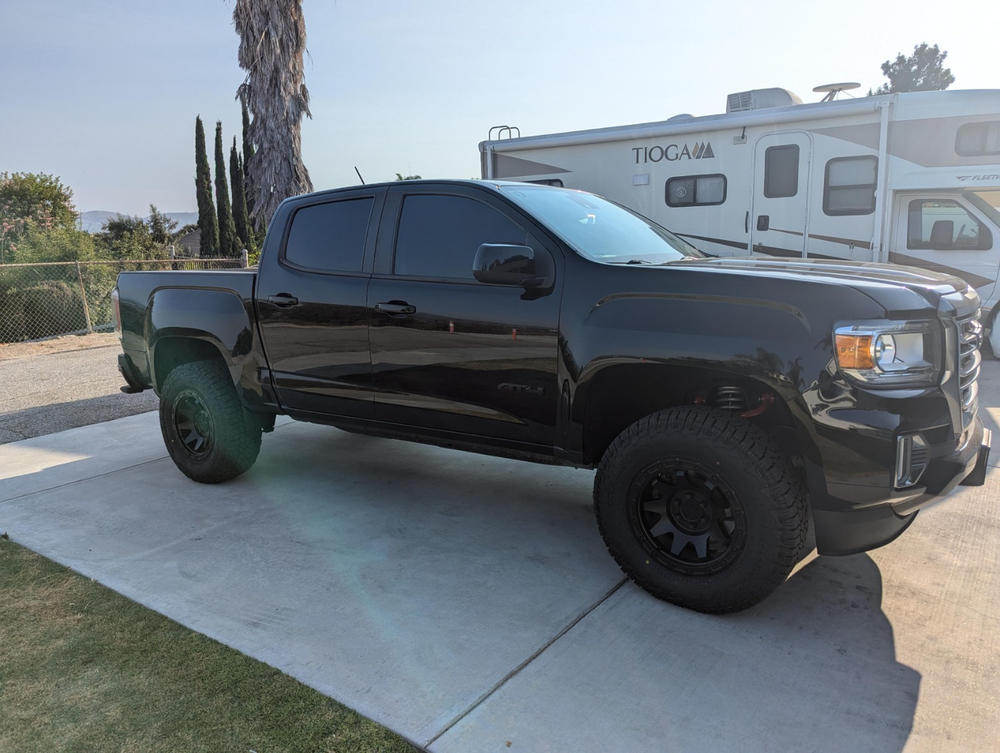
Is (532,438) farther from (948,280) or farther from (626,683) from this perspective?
(948,280)

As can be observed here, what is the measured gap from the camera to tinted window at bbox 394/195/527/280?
374 cm

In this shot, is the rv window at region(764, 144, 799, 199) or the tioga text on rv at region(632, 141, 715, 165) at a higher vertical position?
Result: the tioga text on rv at region(632, 141, 715, 165)

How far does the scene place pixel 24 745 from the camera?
7.96ft

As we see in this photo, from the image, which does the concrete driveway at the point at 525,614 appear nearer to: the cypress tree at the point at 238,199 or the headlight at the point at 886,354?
the headlight at the point at 886,354

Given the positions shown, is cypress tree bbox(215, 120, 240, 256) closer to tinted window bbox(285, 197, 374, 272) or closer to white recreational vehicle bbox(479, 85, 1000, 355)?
white recreational vehicle bbox(479, 85, 1000, 355)

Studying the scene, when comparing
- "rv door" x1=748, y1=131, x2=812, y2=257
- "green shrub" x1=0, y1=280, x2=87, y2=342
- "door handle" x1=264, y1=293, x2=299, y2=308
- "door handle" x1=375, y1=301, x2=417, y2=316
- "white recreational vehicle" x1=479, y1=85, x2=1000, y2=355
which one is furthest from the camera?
"green shrub" x1=0, y1=280, x2=87, y2=342

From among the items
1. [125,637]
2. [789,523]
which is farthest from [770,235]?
[125,637]

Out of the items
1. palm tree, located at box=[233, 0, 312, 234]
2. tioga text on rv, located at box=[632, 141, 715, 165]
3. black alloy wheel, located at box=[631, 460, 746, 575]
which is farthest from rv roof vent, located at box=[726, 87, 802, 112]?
palm tree, located at box=[233, 0, 312, 234]

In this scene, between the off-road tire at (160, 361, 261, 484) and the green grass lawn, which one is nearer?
the green grass lawn

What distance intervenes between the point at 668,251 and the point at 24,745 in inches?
143

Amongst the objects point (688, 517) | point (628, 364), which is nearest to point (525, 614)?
point (688, 517)

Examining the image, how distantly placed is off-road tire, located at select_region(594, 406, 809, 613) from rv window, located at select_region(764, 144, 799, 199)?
6610mm

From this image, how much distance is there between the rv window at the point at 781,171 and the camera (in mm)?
8672

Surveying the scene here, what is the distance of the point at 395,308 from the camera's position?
3910 mm
